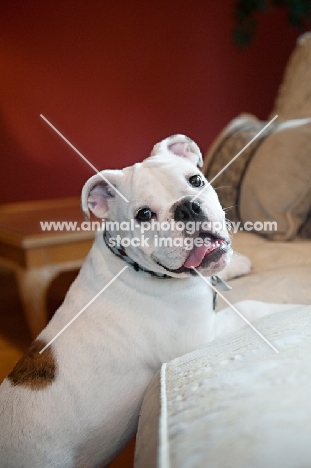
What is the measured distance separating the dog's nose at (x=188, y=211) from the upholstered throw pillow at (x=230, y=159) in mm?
661


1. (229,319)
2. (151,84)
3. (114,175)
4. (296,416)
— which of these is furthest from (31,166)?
(296,416)

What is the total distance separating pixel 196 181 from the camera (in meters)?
1.24

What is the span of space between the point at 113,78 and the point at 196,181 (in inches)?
86.6

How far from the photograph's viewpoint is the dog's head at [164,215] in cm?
111

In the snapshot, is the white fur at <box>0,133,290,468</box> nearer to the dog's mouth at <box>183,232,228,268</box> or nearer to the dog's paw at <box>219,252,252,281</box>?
the dog's mouth at <box>183,232,228,268</box>

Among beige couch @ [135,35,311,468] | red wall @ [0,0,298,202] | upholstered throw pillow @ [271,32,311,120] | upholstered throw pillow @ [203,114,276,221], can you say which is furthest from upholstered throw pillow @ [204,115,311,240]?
red wall @ [0,0,298,202]

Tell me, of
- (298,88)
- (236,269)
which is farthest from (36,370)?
(298,88)

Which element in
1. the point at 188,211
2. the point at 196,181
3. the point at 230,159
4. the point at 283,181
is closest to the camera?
the point at 188,211

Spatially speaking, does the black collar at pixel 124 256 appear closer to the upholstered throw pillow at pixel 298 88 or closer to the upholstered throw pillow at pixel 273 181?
the upholstered throw pillow at pixel 273 181

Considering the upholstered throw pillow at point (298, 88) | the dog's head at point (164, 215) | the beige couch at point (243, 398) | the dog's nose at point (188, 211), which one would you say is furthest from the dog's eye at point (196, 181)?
the upholstered throw pillow at point (298, 88)

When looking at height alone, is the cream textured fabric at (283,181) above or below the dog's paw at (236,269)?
above

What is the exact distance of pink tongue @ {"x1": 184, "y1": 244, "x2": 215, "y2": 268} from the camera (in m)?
1.11

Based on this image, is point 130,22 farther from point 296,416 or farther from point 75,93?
point 296,416

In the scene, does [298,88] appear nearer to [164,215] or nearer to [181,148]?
[181,148]
